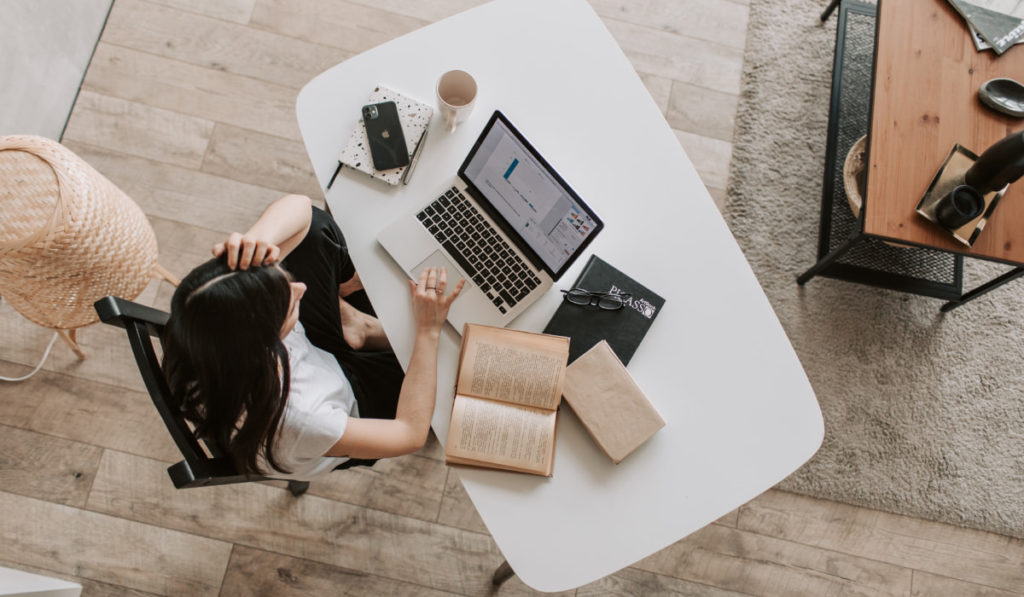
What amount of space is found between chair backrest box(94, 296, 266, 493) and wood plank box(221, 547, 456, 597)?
780 millimetres

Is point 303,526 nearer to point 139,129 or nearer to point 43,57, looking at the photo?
point 139,129

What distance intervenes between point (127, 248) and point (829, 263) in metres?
1.86

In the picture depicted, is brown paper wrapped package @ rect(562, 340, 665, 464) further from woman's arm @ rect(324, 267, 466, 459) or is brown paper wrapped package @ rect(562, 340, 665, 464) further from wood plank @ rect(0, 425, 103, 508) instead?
wood plank @ rect(0, 425, 103, 508)

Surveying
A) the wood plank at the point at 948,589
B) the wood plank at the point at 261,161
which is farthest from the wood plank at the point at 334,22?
the wood plank at the point at 948,589

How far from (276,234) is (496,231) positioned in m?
0.41

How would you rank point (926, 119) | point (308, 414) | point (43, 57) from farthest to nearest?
point (43, 57) → point (926, 119) → point (308, 414)

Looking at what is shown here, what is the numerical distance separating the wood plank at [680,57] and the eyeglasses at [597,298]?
1182mm

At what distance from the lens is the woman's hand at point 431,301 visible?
3.64ft

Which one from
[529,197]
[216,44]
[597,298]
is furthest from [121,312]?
[216,44]

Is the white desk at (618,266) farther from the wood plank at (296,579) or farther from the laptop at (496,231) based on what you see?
the wood plank at (296,579)

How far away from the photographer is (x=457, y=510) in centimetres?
170

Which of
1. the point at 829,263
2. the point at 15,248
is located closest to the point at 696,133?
the point at 829,263

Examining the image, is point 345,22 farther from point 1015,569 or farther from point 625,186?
point 1015,569

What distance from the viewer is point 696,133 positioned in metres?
1.98
